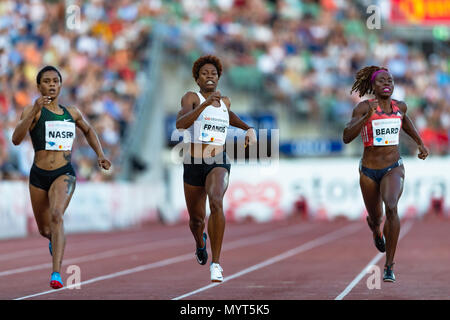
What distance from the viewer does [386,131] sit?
10984 millimetres

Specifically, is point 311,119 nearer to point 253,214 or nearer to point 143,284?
point 253,214

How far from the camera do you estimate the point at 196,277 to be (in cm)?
1288

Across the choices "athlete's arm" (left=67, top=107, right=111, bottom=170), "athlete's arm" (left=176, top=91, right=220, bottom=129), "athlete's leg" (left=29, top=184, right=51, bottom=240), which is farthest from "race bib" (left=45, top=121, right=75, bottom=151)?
Result: "athlete's arm" (left=176, top=91, right=220, bottom=129)

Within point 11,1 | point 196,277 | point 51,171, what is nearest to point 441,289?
point 196,277

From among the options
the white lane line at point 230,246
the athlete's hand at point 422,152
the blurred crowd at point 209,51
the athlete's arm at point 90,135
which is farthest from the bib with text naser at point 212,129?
the blurred crowd at point 209,51

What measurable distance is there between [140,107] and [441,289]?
19.3 meters

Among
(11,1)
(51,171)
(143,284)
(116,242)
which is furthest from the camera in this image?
(11,1)

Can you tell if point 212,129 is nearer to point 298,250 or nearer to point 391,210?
point 391,210

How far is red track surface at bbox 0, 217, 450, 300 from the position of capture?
35.6ft

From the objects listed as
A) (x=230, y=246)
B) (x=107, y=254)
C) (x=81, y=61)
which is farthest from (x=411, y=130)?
(x=81, y=61)

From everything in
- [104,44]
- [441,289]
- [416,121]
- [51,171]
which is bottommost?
[441,289]

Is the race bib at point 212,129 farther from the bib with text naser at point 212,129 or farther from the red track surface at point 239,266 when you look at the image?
the red track surface at point 239,266

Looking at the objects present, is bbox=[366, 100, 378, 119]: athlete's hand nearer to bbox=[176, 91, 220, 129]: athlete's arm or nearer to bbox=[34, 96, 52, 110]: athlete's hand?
bbox=[176, 91, 220, 129]: athlete's arm

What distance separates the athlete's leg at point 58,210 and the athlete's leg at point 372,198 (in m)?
3.23
